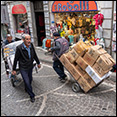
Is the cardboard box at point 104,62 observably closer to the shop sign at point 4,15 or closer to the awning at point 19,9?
the awning at point 19,9

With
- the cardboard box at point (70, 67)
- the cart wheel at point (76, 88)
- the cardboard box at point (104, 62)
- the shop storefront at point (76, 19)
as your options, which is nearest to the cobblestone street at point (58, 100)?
the cart wheel at point (76, 88)

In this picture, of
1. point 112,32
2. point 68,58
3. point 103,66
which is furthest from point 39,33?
point 103,66

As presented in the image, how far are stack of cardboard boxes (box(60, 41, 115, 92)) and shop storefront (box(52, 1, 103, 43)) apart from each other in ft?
10.1

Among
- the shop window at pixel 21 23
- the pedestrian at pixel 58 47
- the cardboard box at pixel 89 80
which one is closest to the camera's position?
the cardboard box at pixel 89 80

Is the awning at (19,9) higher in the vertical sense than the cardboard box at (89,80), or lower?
higher

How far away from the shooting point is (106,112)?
419 cm

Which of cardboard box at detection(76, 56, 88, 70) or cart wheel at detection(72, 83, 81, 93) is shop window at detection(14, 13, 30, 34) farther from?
cardboard box at detection(76, 56, 88, 70)

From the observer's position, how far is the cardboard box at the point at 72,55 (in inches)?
194

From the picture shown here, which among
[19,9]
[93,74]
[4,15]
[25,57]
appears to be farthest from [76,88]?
[4,15]

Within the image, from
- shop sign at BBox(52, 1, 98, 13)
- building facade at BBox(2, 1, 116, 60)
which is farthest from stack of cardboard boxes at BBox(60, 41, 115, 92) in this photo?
shop sign at BBox(52, 1, 98, 13)

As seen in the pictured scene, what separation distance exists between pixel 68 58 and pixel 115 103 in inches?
71.4

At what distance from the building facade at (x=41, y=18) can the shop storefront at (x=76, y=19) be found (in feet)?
0.43

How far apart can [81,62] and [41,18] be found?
A: 7.73 meters

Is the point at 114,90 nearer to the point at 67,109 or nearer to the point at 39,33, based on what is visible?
the point at 67,109
